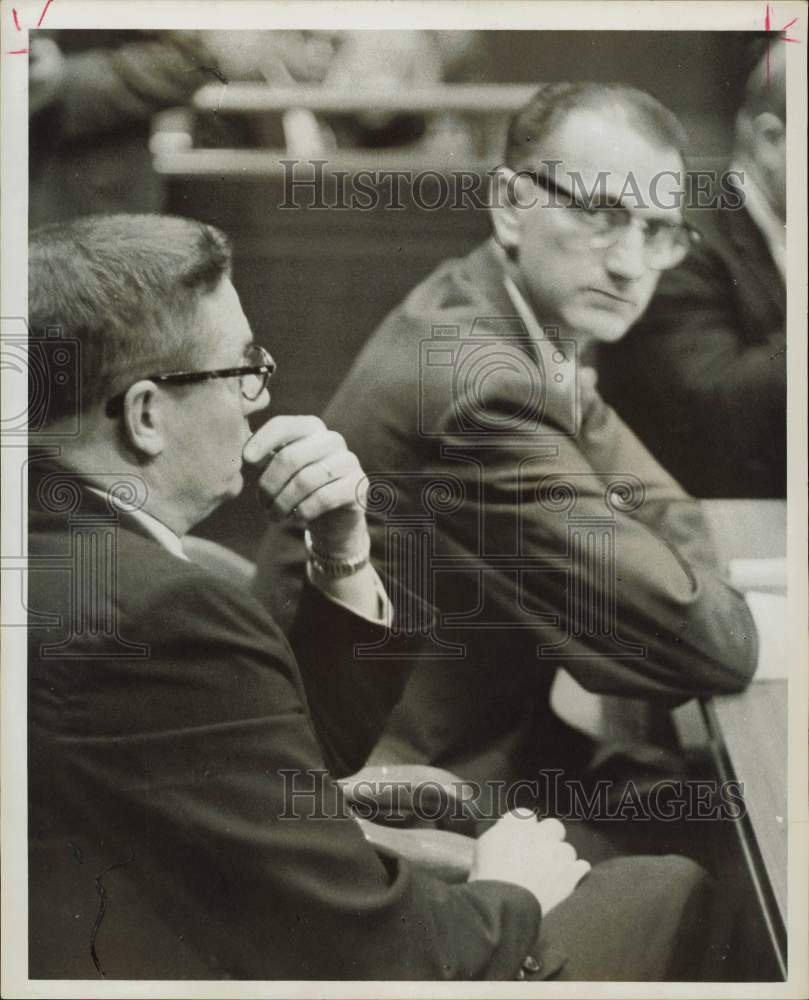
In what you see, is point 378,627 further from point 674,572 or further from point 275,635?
point 674,572

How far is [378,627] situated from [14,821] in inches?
31.8

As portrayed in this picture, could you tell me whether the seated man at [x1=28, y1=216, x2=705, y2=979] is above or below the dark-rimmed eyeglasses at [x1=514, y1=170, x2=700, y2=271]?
below

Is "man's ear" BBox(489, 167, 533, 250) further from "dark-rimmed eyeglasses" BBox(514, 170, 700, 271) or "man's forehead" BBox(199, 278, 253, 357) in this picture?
"man's forehead" BBox(199, 278, 253, 357)

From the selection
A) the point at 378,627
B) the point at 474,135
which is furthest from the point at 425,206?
the point at 378,627

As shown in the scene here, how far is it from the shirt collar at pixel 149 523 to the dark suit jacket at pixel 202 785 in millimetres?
14

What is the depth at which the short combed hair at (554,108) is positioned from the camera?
1885mm

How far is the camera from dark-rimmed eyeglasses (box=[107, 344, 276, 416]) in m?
1.84

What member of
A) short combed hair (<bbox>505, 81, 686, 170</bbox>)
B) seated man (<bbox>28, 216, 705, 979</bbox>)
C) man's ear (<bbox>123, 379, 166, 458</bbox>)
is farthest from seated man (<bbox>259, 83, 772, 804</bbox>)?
man's ear (<bbox>123, 379, 166, 458</bbox>)

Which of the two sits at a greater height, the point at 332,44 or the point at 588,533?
the point at 332,44

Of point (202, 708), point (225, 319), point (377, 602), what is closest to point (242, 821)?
→ point (202, 708)

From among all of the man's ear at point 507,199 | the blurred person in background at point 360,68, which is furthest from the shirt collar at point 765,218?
the blurred person in background at point 360,68

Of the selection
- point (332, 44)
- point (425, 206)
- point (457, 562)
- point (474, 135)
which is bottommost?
point (457, 562)

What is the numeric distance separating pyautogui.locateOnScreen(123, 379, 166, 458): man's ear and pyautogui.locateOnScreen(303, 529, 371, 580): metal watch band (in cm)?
33

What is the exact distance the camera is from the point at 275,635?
1.87 meters
